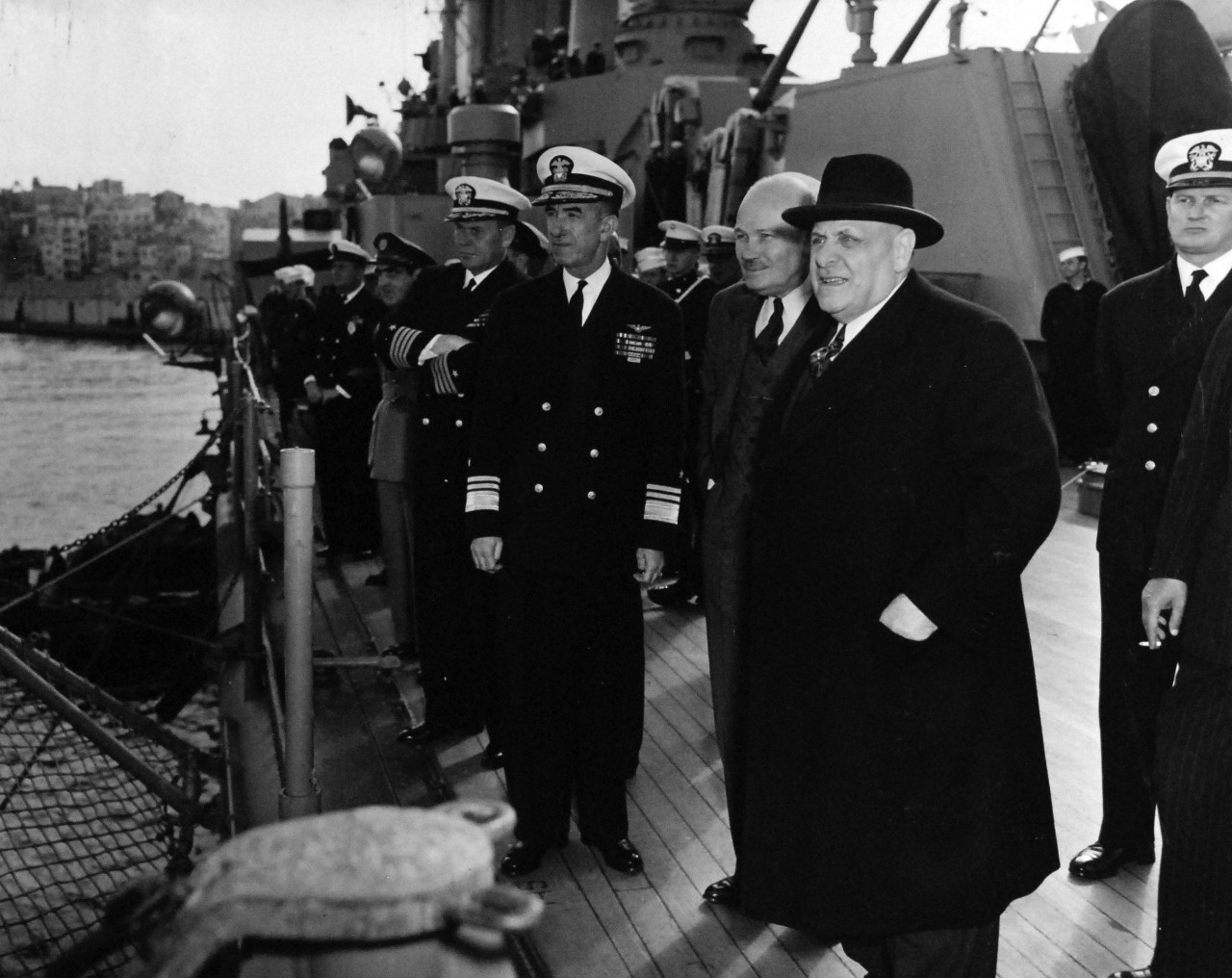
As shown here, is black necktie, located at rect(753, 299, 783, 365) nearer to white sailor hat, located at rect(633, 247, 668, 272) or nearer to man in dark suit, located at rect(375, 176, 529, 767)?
man in dark suit, located at rect(375, 176, 529, 767)

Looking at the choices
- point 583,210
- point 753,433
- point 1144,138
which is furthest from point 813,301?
point 1144,138

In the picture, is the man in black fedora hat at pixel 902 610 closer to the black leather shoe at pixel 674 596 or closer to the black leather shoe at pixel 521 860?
the black leather shoe at pixel 521 860

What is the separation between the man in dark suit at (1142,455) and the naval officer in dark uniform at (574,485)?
1.12 metres

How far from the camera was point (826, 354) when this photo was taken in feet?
8.00

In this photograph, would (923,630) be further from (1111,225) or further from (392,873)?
(1111,225)

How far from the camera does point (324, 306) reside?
337 inches

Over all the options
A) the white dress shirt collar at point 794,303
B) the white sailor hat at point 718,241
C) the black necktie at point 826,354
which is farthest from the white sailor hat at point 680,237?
the black necktie at point 826,354

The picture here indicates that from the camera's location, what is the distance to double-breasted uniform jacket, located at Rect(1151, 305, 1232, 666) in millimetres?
2553

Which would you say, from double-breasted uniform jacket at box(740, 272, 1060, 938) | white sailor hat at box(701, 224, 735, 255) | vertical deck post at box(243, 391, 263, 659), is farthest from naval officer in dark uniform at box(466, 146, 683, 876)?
white sailor hat at box(701, 224, 735, 255)

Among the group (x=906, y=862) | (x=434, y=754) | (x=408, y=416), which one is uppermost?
(x=408, y=416)

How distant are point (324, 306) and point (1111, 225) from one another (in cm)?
530

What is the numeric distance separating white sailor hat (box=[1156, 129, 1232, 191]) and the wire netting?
3.04 metres

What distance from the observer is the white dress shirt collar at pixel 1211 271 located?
304 centimetres

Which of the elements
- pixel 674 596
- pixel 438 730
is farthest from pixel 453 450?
pixel 674 596
